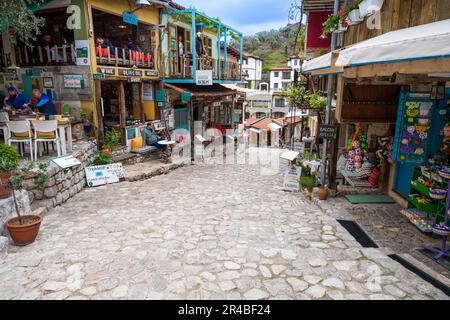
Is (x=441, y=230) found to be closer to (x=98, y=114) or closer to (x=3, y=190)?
(x=3, y=190)

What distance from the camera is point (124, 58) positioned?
12.3m

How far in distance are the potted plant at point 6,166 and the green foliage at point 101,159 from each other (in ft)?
13.3

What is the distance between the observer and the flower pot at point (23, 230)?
5.31 m

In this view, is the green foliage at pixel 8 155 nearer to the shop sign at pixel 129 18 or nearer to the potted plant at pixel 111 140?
the potted plant at pixel 111 140

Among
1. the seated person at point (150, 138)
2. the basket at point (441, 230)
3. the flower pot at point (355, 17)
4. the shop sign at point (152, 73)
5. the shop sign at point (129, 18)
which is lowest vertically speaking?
the basket at point (441, 230)

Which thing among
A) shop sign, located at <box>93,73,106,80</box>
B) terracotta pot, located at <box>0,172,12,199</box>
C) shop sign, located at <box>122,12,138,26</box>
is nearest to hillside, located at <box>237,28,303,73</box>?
shop sign, located at <box>122,12,138,26</box>

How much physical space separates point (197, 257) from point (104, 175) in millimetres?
5934

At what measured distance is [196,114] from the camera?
67.3ft

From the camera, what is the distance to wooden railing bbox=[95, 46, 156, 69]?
11.2 metres

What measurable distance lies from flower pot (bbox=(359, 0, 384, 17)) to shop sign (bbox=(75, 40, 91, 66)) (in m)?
8.65

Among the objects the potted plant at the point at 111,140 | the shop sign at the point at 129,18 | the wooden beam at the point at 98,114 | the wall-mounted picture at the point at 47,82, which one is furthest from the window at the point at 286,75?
the wall-mounted picture at the point at 47,82

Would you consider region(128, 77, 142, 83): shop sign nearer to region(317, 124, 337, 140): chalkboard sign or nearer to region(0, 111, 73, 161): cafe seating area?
region(0, 111, 73, 161): cafe seating area

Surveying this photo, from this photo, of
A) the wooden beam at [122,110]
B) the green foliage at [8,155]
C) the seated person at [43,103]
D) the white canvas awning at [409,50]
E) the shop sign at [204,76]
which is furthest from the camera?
the shop sign at [204,76]
